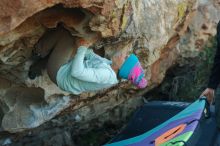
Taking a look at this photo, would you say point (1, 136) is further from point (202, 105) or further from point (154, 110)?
point (202, 105)

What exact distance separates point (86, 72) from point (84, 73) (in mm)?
18

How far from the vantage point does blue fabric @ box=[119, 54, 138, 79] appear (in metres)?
2.98

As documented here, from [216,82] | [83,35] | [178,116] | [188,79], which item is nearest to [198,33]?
[188,79]

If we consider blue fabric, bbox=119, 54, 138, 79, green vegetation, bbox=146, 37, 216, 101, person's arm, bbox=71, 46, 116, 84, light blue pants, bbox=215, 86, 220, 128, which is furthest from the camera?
green vegetation, bbox=146, 37, 216, 101

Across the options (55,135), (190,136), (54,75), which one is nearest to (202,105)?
(190,136)

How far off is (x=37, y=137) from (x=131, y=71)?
3.91 ft

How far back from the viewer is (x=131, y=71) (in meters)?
2.97

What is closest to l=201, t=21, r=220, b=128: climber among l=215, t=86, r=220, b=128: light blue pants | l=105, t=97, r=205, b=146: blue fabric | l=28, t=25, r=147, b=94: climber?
l=215, t=86, r=220, b=128: light blue pants

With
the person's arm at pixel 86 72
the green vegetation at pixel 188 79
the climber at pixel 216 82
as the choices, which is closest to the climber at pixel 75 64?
the person's arm at pixel 86 72

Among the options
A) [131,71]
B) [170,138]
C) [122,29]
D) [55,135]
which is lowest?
[55,135]

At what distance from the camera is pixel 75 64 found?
2.63 m

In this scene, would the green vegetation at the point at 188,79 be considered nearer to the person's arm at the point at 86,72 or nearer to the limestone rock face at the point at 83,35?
the limestone rock face at the point at 83,35

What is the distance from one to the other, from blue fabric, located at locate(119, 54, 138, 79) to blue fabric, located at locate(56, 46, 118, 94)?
19 centimetres

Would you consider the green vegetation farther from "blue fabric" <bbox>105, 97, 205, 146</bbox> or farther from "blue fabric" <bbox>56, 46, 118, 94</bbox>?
"blue fabric" <bbox>56, 46, 118, 94</bbox>
